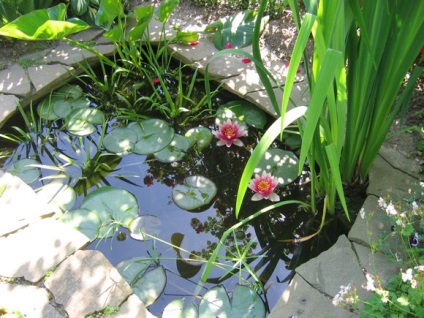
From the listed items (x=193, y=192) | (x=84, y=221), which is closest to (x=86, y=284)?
(x=84, y=221)

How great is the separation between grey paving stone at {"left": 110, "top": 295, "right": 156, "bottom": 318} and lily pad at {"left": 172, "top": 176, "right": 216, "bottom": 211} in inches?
21.7

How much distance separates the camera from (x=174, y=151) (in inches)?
101

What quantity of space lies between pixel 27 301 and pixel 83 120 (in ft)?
3.53

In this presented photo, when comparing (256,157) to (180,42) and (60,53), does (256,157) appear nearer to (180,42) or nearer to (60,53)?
(180,42)

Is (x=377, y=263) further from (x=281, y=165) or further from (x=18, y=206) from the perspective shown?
(x=18, y=206)

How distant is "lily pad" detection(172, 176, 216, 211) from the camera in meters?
2.34

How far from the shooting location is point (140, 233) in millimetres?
2230

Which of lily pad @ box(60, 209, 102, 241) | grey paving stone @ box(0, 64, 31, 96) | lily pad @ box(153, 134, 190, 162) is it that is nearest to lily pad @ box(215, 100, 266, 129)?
lily pad @ box(153, 134, 190, 162)

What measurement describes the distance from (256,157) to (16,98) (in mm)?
1785

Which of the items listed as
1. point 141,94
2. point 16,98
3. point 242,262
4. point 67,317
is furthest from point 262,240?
point 16,98

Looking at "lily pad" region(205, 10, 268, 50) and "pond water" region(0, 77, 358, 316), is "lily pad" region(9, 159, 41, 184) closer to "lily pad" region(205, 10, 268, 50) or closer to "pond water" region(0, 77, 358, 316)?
"pond water" region(0, 77, 358, 316)

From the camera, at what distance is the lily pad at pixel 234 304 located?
1.91 metres

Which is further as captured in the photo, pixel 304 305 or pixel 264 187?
pixel 264 187

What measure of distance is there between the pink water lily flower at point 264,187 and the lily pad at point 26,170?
1.02m
